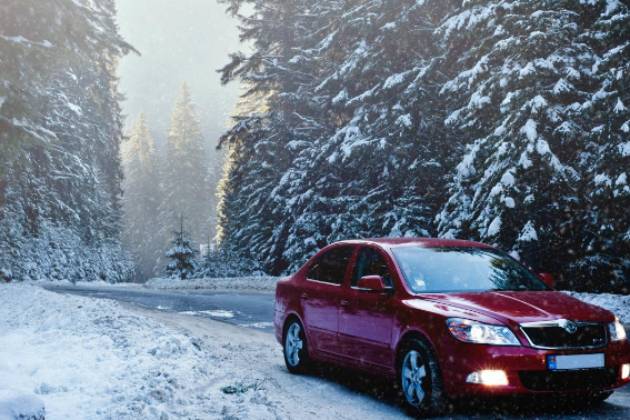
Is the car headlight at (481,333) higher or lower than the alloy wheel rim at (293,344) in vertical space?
higher

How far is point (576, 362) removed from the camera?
6316mm

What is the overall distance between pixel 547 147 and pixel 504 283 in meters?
10.6

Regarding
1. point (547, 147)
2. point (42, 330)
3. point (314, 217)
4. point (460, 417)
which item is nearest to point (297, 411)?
point (460, 417)

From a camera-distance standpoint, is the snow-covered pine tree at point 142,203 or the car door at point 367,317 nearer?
the car door at point 367,317

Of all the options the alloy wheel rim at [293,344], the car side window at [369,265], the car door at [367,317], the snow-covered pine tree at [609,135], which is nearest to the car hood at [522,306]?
the car door at [367,317]

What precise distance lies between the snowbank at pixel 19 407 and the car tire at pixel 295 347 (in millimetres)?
4207

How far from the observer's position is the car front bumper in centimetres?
621

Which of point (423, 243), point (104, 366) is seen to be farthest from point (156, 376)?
point (423, 243)

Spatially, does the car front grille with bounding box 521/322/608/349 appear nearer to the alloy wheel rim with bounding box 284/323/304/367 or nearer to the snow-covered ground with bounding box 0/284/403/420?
the snow-covered ground with bounding box 0/284/403/420

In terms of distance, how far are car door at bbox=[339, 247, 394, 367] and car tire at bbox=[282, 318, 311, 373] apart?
3.32 feet

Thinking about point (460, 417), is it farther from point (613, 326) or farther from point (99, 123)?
point (99, 123)

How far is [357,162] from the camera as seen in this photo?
1012 inches

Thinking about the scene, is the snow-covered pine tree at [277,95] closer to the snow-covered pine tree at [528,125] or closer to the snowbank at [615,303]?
the snow-covered pine tree at [528,125]

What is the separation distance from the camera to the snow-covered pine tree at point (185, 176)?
304 ft
